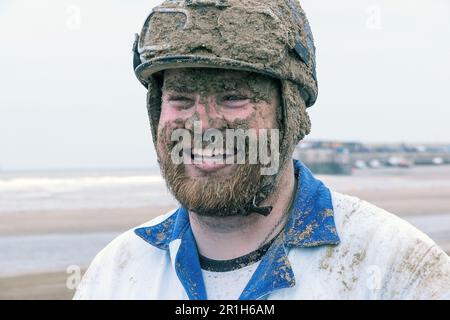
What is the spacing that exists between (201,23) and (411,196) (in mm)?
20123

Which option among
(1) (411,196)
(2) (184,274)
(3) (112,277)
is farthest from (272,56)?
(1) (411,196)

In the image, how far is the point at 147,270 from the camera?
11.9ft

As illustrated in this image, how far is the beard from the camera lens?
130 inches

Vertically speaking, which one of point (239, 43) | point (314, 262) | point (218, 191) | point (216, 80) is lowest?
point (314, 262)

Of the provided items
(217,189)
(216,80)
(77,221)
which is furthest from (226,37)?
(77,221)

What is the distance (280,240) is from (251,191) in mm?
229

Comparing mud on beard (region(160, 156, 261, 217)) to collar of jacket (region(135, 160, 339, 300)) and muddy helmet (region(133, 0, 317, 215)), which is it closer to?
muddy helmet (region(133, 0, 317, 215))

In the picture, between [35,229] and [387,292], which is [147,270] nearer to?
[387,292]

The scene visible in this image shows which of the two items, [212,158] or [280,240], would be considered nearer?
[212,158]

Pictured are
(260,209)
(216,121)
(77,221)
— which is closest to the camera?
(216,121)

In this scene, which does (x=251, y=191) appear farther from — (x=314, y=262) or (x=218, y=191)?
(x=314, y=262)

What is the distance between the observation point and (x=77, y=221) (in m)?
16.9

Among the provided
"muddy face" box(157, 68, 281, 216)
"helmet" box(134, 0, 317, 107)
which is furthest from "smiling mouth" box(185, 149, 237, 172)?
"helmet" box(134, 0, 317, 107)

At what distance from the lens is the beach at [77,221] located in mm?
11062
